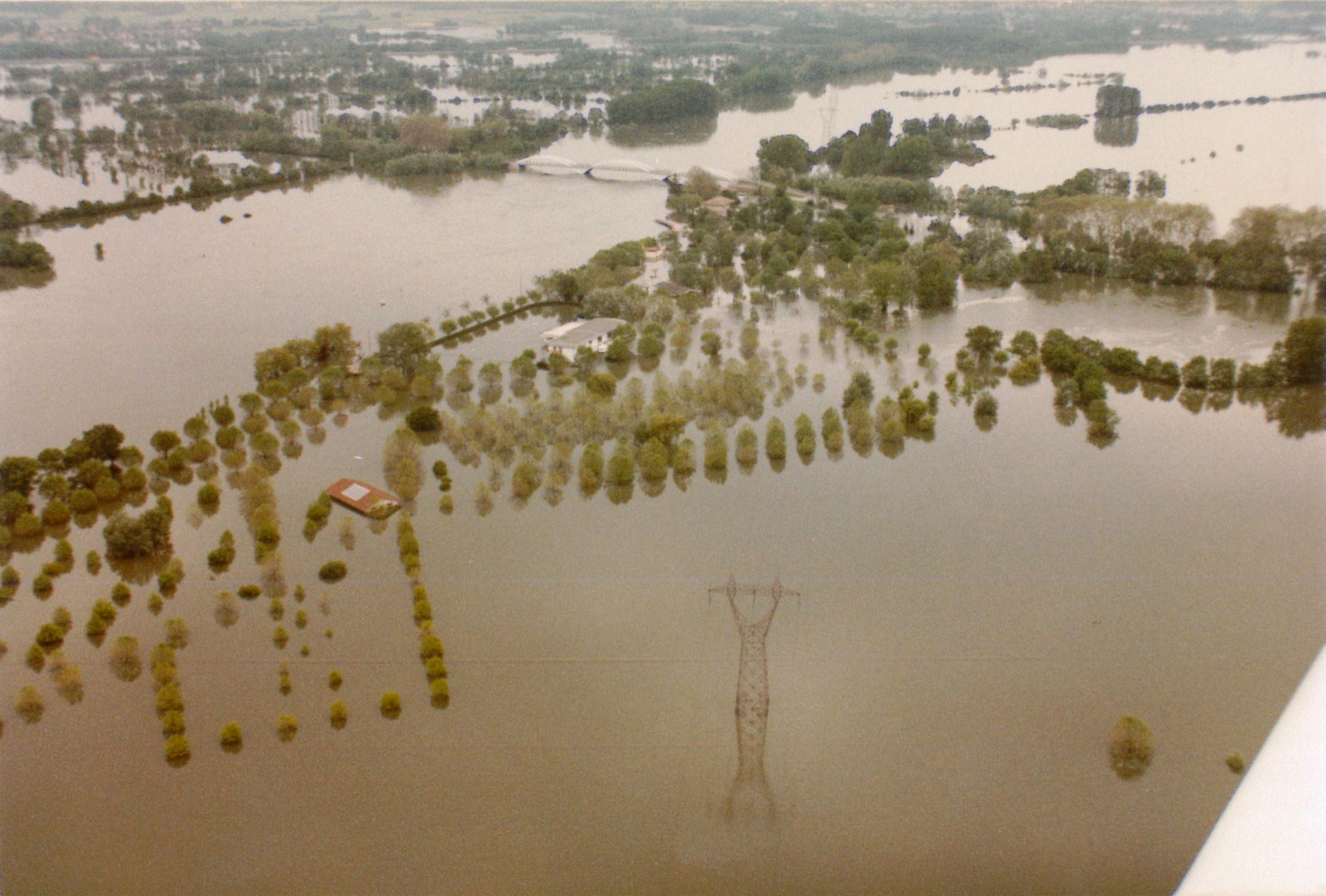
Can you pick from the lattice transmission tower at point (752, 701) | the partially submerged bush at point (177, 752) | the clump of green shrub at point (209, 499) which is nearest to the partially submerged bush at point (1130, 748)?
the lattice transmission tower at point (752, 701)

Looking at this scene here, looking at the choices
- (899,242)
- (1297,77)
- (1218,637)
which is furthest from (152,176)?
(1297,77)

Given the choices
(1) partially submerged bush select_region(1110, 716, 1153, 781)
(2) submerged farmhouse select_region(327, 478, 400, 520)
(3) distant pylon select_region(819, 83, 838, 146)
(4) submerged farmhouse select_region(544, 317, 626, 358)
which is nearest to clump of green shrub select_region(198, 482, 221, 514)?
(2) submerged farmhouse select_region(327, 478, 400, 520)

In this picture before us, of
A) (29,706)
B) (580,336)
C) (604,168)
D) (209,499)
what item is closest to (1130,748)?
(29,706)

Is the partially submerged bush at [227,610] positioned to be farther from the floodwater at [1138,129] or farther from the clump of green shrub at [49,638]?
the floodwater at [1138,129]

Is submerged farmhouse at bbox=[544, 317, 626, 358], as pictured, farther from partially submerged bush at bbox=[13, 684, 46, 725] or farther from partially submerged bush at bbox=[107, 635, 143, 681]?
partially submerged bush at bbox=[13, 684, 46, 725]

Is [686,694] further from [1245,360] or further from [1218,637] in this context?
[1245,360]

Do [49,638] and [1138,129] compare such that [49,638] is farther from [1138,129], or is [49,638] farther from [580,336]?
[1138,129]
